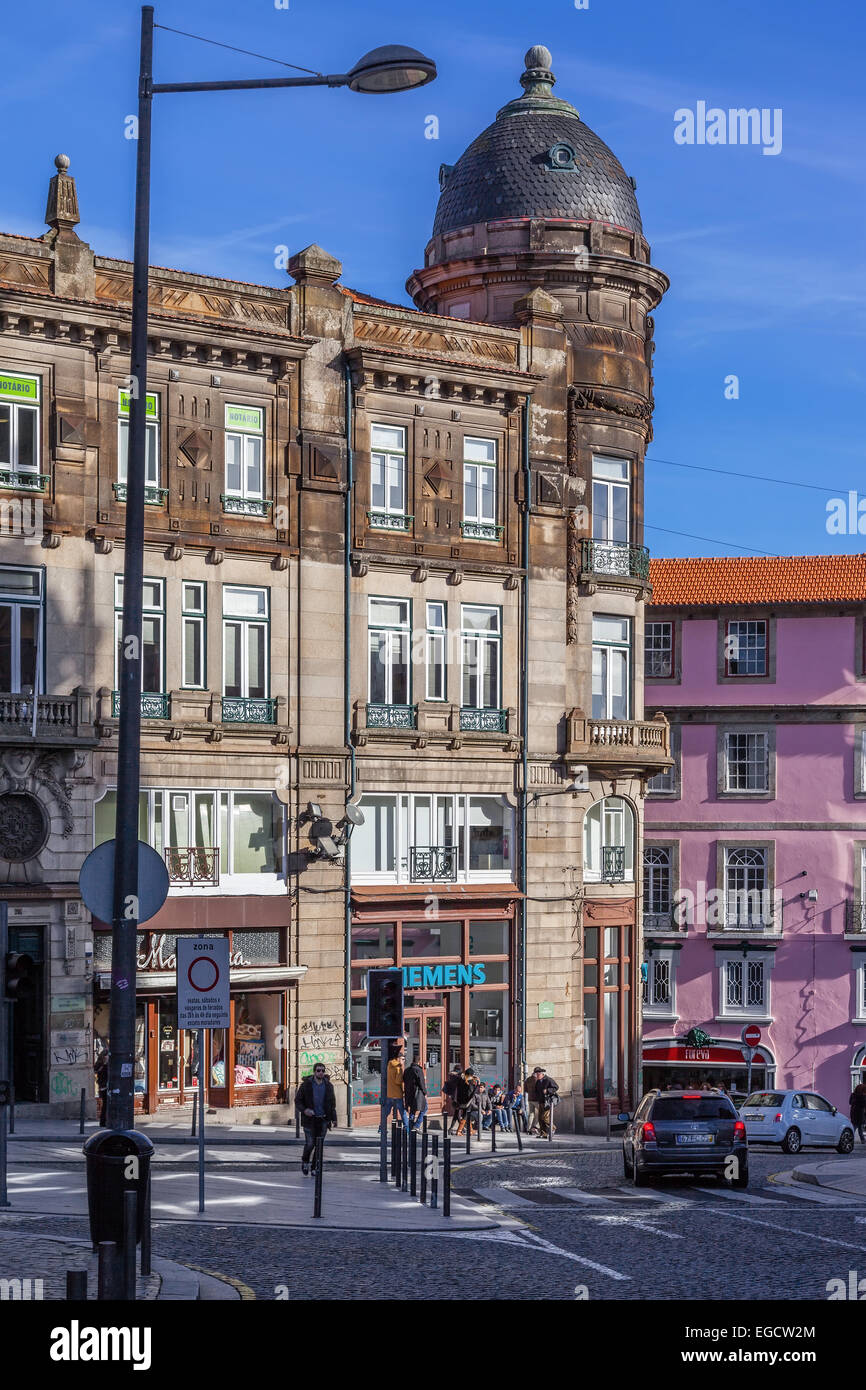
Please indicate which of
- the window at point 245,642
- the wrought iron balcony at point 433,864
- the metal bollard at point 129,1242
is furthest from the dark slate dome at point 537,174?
the metal bollard at point 129,1242

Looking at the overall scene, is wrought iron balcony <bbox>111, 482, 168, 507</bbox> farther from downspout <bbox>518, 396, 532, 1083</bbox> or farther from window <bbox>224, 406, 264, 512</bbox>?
downspout <bbox>518, 396, 532, 1083</bbox>

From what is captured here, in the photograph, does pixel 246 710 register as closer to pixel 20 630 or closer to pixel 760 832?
pixel 20 630

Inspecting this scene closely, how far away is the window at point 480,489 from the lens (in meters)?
40.3

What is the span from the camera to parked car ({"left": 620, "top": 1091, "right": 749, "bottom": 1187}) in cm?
2762

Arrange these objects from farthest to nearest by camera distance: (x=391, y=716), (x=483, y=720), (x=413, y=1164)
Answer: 1. (x=483, y=720)
2. (x=391, y=716)
3. (x=413, y=1164)

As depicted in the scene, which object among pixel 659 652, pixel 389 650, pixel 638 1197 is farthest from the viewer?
pixel 659 652

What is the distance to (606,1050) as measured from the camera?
139 feet

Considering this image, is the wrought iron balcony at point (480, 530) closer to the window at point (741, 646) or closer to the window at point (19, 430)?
the window at point (19, 430)

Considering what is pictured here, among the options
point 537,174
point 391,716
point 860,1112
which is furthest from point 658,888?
point 537,174

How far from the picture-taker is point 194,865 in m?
35.7

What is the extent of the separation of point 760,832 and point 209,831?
2587 cm

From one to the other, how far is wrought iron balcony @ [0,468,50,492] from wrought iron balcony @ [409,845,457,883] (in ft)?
34.3
